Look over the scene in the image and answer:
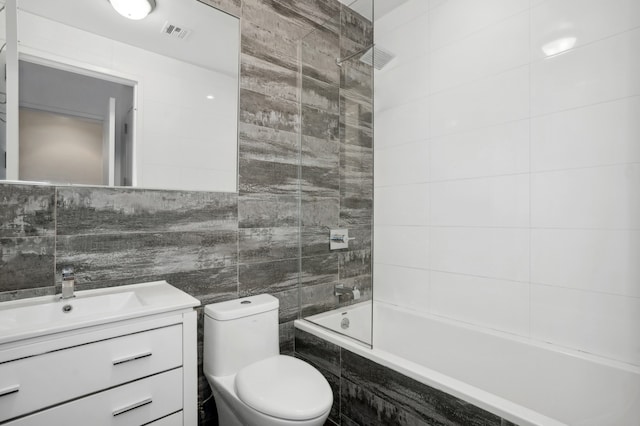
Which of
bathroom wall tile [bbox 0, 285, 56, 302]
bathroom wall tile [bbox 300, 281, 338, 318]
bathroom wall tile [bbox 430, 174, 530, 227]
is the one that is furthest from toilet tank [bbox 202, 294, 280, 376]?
bathroom wall tile [bbox 430, 174, 530, 227]

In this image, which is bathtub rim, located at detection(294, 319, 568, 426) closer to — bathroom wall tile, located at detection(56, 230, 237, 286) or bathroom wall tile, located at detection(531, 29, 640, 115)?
bathroom wall tile, located at detection(56, 230, 237, 286)

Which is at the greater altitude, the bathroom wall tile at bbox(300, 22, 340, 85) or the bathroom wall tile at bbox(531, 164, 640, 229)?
the bathroom wall tile at bbox(300, 22, 340, 85)

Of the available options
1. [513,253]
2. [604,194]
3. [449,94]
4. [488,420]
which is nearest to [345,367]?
[488,420]

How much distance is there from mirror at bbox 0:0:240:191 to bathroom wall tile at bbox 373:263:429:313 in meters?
1.38

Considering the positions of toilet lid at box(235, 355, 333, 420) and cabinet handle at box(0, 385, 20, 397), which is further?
toilet lid at box(235, 355, 333, 420)

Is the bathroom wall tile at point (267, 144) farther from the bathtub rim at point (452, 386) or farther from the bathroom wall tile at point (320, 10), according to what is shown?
the bathtub rim at point (452, 386)

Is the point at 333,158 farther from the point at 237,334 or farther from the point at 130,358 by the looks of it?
the point at 130,358

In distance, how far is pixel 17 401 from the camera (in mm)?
903

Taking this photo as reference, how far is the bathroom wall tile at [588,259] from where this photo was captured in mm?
1437

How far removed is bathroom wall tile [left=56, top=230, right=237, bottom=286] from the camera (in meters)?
1.36

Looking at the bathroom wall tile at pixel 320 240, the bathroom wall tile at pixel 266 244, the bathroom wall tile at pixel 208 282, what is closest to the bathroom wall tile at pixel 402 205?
the bathroom wall tile at pixel 320 240

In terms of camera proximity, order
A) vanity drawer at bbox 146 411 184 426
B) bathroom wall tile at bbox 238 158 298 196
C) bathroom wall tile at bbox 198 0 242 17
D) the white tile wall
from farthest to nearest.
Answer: bathroom wall tile at bbox 238 158 298 196 < bathroom wall tile at bbox 198 0 242 17 < the white tile wall < vanity drawer at bbox 146 411 184 426

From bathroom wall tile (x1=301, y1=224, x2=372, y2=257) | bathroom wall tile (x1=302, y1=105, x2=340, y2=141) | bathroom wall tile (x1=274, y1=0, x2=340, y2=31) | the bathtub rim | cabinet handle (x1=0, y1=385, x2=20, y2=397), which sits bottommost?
the bathtub rim

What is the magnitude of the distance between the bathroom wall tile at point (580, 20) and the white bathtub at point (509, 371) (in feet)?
5.01
